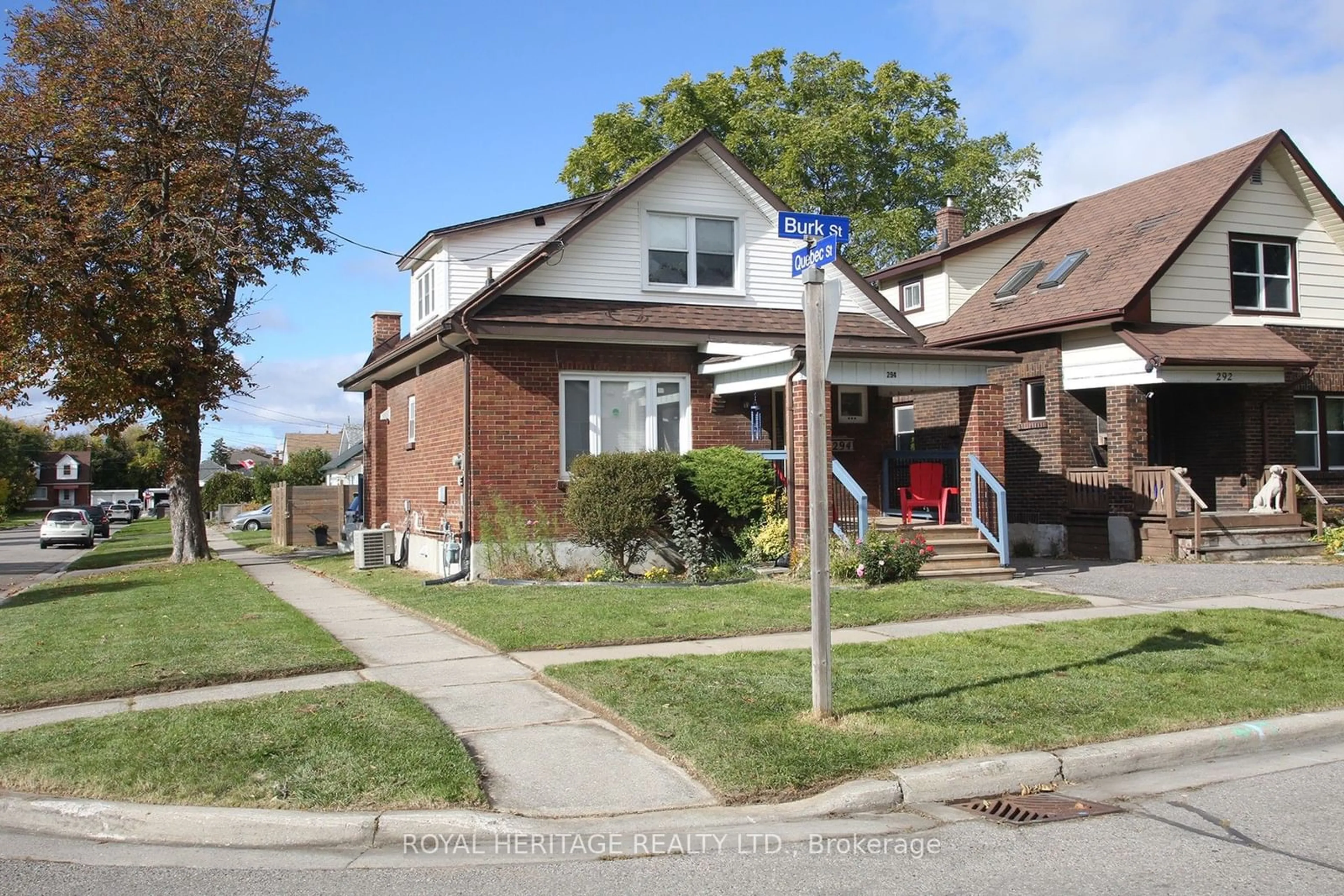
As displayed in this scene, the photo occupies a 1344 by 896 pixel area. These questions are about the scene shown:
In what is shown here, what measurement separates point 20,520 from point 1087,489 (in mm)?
88435

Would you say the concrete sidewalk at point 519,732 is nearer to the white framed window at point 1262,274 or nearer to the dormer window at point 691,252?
the dormer window at point 691,252

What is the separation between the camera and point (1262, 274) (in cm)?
2092

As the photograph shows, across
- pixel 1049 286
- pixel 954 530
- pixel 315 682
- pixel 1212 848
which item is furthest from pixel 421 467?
pixel 1212 848

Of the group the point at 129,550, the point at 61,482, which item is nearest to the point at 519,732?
the point at 129,550

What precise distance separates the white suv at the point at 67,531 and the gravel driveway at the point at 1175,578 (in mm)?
37509

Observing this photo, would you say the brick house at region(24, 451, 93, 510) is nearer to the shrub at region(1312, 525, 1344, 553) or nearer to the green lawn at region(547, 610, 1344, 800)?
the shrub at region(1312, 525, 1344, 553)

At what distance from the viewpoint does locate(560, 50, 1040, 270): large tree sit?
3800 cm

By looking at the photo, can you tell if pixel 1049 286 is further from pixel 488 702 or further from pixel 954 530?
pixel 488 702

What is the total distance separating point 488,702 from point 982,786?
3624mm

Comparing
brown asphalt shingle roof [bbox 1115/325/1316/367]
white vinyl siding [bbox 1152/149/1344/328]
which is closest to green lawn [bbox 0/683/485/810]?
brown asphalt shingle roof [bbox 1115/325/1316/367]

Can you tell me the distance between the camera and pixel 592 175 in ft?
127

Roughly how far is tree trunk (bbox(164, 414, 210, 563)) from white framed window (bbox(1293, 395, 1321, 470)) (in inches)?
905

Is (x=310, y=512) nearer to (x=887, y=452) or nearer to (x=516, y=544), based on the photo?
(x=516, y=544)

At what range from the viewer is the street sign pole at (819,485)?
6789mm
